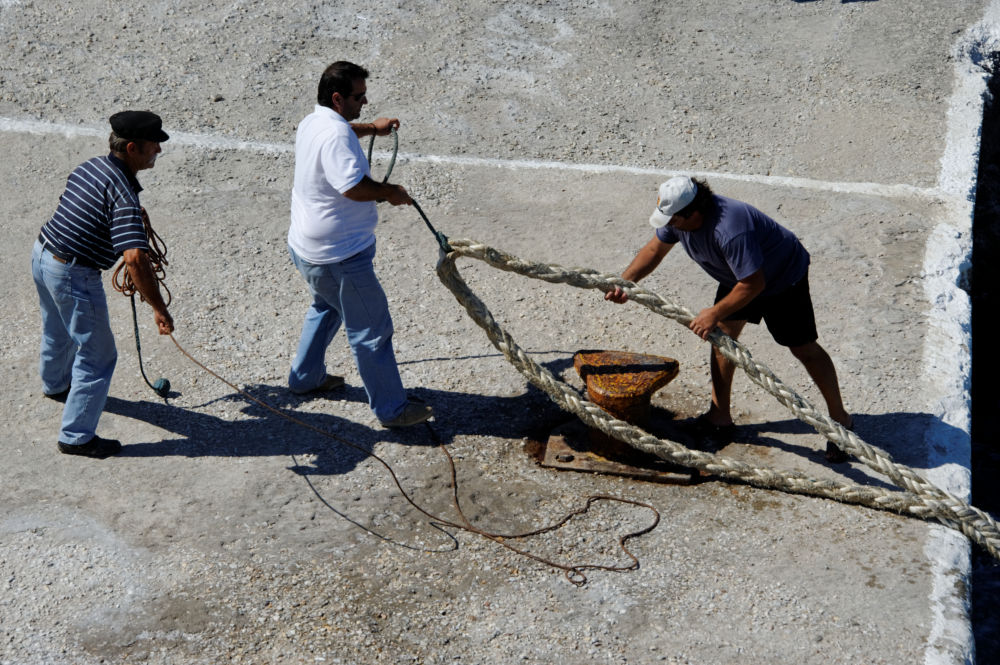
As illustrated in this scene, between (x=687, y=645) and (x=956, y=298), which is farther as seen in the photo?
(x=956, y=298)

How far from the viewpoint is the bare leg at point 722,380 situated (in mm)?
5340

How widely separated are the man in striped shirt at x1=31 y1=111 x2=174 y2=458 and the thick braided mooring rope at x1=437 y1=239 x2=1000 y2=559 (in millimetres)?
1542

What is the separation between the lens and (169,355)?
6113 millimetres

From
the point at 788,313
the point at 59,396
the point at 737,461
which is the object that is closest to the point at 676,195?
the point at 788,313

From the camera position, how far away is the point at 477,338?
6352mm

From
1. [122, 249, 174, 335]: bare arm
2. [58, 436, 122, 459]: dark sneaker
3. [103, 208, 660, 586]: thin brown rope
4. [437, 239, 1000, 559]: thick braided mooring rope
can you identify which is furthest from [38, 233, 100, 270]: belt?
[437, 239, 1000, 559]: thick braided mooring rope

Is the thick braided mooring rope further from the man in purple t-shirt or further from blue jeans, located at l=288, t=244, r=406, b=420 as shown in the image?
blue jeans, located at l=288, t=244, r=406, b=420

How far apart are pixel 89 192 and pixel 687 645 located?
3.50m

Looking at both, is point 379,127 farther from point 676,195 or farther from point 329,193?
point 676,195

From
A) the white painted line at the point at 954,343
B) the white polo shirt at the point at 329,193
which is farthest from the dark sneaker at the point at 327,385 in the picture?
the white painted line at the point at 954,343

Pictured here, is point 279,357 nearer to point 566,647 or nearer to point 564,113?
point 566,647

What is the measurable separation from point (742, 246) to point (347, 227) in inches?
76.7

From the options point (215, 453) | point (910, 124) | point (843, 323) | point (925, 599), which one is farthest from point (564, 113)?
point (925, 599)

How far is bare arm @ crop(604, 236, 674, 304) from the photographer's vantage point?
16.8 feet
